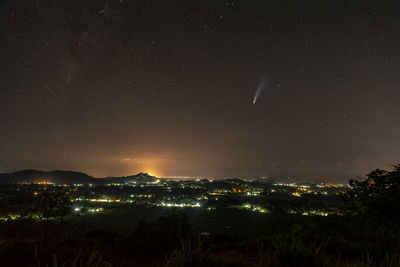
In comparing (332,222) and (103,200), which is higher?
(332,222)

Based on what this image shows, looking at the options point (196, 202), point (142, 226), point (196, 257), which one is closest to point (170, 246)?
point (142, 226)

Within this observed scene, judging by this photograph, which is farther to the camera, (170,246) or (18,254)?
(170,246)

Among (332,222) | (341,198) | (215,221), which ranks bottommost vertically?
(215,221)

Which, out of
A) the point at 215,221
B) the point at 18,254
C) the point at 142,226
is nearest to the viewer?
the point at 18,254

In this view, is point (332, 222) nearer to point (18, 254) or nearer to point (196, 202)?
point (18, 254)

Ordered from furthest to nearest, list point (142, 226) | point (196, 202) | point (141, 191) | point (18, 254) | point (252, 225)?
1. point (141, 191)
2. point (196, 202)
3. point (252, 225)
4. point (142, 226)
5. point (18, 254)

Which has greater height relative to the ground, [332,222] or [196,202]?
[332,222]

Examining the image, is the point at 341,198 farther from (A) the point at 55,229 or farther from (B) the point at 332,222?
(A) the point at 55,229

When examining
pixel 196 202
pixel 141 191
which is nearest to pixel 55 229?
pixel 196 202

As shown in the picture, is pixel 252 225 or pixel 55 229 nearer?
pixel 55 229
